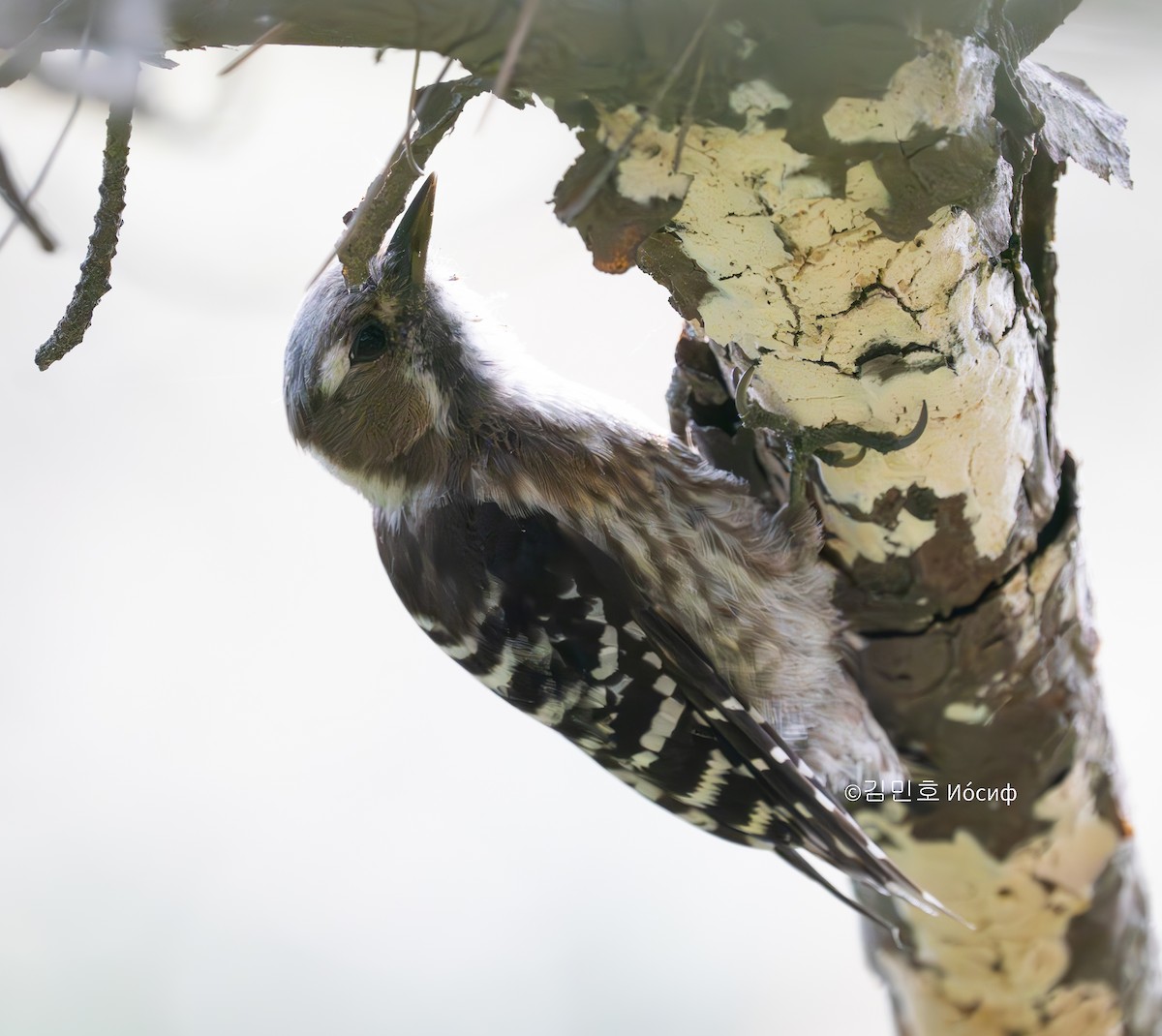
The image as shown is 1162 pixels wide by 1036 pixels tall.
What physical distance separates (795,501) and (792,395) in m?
0.42

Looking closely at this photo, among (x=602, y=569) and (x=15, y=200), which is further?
(x=602, y=569)

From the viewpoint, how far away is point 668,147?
1.06 metres

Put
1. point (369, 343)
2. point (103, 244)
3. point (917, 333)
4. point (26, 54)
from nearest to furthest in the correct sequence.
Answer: point (26, 54) < point (103, 244) < point (917, 333) < point (369, 343)

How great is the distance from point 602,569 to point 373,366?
608 millimetres

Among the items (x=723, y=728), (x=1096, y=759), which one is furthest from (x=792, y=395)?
(x=1096, y=759)

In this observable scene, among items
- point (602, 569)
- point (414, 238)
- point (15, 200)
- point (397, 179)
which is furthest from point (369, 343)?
point (15, 200)

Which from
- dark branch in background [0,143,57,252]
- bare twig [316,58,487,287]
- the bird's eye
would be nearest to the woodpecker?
the bird's eye

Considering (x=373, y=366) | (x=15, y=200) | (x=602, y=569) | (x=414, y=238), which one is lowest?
(x=15, y=200)

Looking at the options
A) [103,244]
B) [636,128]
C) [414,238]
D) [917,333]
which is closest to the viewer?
[636,128]

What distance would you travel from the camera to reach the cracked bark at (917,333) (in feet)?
3.10

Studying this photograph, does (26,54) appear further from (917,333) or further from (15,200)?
(917,333)

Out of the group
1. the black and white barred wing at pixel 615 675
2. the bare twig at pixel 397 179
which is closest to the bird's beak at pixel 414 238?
the black and white barred wing at pixel 615 675

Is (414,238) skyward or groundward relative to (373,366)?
skyward

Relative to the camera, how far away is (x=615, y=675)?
1.94 m
